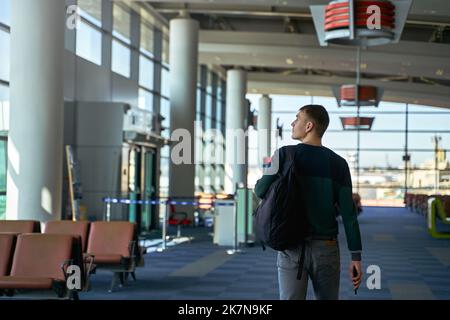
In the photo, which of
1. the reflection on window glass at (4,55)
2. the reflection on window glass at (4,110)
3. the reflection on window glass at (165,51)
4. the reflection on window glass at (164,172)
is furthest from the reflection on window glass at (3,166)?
the reflection on window glass at (165,51)

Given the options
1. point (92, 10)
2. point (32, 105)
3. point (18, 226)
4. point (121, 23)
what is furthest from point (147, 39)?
point (18, 226)

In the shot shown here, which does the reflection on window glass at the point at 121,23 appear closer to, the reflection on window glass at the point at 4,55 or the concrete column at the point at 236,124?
the reflection on window glass at the point at 4,55

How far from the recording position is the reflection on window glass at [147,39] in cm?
2764

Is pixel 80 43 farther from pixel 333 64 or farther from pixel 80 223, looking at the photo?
pixel 333 64

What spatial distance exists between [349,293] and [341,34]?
7652mm

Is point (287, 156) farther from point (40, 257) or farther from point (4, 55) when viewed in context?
point (4, 55)

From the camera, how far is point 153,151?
78.0ft

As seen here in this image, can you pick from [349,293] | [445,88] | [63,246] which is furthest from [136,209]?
[445,88]

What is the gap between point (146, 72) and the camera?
27828 millimetres

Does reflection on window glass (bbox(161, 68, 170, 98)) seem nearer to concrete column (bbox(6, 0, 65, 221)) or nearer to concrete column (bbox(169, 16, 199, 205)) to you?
concrete column (bbox(169, 16, 199, 205))

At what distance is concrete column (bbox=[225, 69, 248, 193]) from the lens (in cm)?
3775

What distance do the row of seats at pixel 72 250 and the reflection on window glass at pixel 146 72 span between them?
17.2 m

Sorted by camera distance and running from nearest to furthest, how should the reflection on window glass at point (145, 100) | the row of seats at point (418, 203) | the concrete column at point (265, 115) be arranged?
the reflection on window glass at point (145, 100)
the row of seats at point (418, 203)
the concrete column at point (265, 115)

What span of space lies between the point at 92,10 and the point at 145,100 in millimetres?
6447
